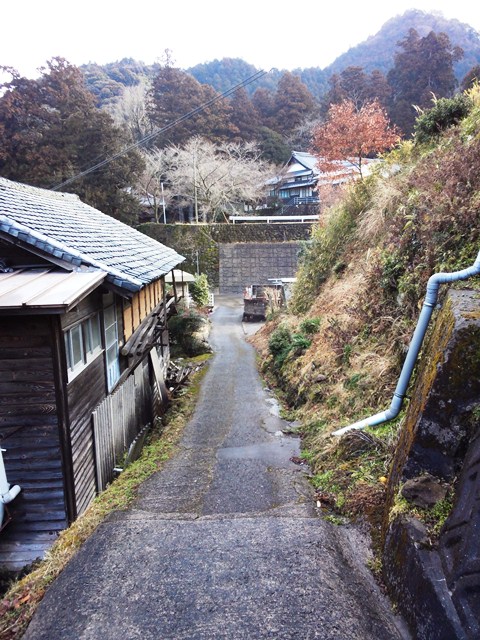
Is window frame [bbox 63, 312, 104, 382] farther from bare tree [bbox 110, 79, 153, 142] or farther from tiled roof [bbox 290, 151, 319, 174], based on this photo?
bare tree [bbox 110, 79, 153, 142]

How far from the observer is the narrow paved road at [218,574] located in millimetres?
3119

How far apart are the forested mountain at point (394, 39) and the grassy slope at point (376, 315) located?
71.6 meters

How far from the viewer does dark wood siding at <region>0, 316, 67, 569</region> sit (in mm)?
5555

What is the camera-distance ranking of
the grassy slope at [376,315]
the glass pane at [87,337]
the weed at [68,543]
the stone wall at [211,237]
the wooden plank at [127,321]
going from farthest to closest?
the stone wall at [211,237] → the wooden plank at [127,321] → the glass pane at [87,337] → the grassy slope at [376,315] → the weed at [68,543]

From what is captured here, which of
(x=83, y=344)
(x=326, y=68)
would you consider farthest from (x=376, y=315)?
(x=326, y=68)

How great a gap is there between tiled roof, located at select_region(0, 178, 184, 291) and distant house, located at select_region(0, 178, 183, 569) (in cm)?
3

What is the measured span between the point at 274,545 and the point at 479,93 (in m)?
11.0

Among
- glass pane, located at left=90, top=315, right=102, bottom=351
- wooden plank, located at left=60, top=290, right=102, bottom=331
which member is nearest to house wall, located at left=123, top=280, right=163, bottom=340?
glass pane, located at left=90, top=315, right=102, bottom=351

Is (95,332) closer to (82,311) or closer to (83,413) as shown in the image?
(82,311)

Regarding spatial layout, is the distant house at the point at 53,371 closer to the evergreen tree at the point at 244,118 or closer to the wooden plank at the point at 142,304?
the wooden plank at the point at 142,304

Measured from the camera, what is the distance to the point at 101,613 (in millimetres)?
3338

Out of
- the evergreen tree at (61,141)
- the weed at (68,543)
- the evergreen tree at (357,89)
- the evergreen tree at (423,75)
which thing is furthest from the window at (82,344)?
the evergreen tree at (357,89)

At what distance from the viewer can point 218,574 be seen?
12.1ft

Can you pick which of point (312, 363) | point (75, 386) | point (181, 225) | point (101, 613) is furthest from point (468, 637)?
point (181, 225)
